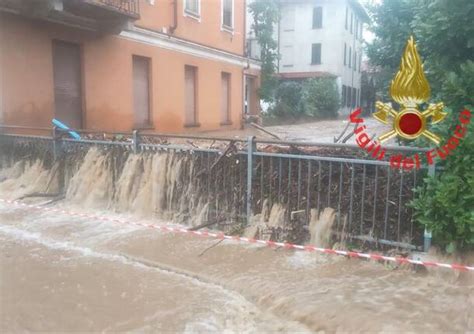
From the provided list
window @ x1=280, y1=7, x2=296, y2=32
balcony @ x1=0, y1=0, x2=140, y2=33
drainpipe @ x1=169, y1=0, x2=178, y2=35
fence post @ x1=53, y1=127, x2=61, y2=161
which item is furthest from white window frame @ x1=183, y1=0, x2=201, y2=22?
window @ x1=280, y1=7, x2=296, y2=32

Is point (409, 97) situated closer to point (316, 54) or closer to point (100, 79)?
point (100, 79)

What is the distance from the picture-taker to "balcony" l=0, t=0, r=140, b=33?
396 inches

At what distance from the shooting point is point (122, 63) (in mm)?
13586

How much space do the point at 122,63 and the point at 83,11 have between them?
7.78 feet

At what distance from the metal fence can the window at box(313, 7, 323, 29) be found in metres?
34.4

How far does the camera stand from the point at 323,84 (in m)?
33.1

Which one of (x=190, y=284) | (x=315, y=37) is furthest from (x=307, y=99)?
(x=190, y=284)

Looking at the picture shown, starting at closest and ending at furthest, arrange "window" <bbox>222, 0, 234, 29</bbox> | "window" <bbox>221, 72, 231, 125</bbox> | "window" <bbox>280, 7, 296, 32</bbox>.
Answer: "window" <bbox>222, 0, 234, 29</bbox> < "window" <bbox>221, 72, 231, 125</bbox> < "window" <bbox>280, 7, 296, 32</bbox>

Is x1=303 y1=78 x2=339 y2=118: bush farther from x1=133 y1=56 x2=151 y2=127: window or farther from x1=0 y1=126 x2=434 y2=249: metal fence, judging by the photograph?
x1=0 y1=126 x2=434 y2=249: metal fence

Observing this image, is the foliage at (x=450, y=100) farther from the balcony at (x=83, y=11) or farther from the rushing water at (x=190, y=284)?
the balcony at (x=83, y=11)

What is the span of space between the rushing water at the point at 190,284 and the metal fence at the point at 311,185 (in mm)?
190

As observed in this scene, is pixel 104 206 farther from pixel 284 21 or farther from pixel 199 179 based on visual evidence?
pixel 284 21

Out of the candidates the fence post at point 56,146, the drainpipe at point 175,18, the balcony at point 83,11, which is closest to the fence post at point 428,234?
the fence post at point 56,146

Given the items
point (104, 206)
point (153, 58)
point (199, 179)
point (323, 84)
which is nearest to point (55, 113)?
point (153, 58)
